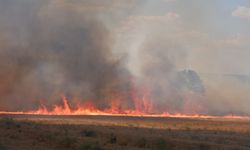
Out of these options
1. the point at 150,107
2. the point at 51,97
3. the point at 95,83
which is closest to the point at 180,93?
the point at 150,107

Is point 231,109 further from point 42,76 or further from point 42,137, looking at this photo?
point 42,137

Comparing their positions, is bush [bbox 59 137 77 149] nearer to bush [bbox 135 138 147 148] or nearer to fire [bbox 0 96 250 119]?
bush [bbox 135 138 147 148]

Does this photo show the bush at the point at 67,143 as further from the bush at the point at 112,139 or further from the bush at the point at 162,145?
the bush at the point at 162,145

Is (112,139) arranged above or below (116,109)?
below

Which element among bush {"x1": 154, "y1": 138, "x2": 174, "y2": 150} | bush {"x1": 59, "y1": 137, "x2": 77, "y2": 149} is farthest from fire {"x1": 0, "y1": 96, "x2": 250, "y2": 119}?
bush {"x1": 59, "y1": 137, "x2": 77, "y2": 149}

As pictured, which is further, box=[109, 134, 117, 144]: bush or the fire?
the fire

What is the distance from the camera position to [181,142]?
99.5 feet

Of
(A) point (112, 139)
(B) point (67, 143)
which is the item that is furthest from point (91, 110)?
(B) point (67, 143)

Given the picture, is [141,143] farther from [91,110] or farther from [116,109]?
[116,109]

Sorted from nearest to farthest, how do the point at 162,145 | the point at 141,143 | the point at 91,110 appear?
the point at 162,145 < the point at 141,143 < the point at 91,110

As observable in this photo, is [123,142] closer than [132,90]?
Yes

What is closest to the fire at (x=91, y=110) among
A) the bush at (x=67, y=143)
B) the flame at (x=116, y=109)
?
the flame at (x=116, y=109)

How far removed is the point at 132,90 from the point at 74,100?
11.8 metres

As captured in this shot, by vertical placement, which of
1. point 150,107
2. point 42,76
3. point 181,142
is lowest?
point 181,142
